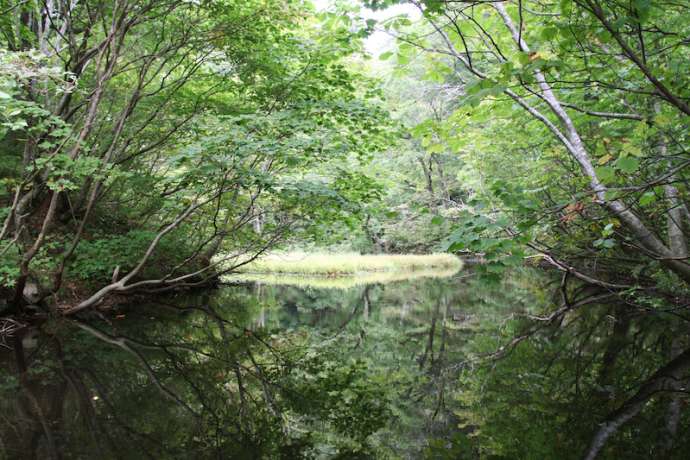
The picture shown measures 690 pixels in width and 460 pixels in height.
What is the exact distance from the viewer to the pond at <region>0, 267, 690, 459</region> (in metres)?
3.46

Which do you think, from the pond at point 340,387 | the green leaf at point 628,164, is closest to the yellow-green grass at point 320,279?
the pond at point 340,387

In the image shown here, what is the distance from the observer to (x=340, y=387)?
16.3 ft

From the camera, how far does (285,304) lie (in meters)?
12.1

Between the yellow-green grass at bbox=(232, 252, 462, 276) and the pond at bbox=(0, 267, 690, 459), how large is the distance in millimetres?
10872

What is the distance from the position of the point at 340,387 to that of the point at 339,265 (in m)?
16.0

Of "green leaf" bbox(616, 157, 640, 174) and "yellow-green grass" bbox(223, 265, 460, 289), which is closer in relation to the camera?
"green leaf" bbox(616, 157, 640, 174)

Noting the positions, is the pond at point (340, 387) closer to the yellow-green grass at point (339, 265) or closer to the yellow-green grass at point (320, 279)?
the yellow-green grass at point (320, 279)

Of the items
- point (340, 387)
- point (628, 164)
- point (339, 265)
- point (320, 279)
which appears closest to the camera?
point (628, 164)

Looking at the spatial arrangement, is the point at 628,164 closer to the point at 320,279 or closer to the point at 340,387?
the point at 340,387

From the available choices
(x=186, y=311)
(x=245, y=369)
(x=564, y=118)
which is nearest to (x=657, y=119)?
(x=564, y=118)

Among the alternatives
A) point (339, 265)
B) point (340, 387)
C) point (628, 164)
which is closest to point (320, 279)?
point (339, 265)

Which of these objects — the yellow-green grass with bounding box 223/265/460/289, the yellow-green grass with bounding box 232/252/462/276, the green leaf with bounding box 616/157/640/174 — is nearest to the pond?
the green leaf with bounding box 616/157/640/174

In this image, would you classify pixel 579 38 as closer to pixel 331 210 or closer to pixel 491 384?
pixel 491 384

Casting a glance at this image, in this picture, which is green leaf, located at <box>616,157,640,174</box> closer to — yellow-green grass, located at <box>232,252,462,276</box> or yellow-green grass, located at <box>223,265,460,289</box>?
yellow-green grass, located at <box>223,265,460,289</box>
